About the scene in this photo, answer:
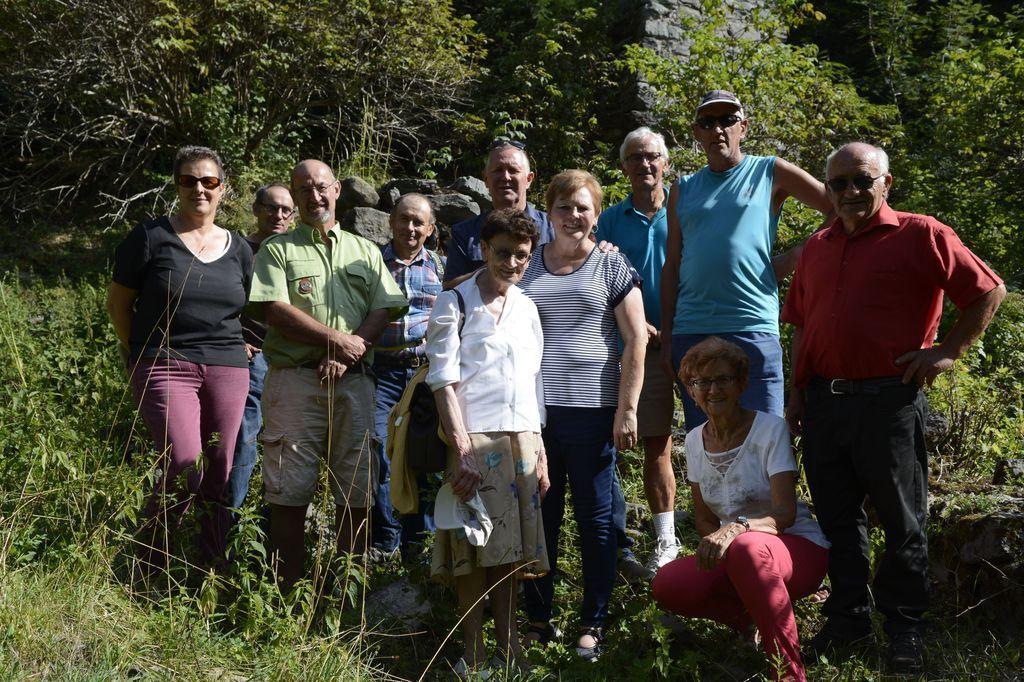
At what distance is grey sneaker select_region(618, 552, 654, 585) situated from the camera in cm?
421

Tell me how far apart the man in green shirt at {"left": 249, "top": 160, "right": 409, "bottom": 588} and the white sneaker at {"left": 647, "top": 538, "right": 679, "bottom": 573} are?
1.35m

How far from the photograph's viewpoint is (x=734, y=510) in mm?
3514

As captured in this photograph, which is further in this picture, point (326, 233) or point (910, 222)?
point (326, 233)

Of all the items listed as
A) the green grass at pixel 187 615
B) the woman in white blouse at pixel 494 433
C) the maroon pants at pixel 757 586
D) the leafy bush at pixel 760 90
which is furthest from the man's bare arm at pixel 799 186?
the leafy bush at pixel 760 90

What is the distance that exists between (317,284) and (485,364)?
1.00 metres

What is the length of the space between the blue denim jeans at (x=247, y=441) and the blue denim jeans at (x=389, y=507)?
61cm

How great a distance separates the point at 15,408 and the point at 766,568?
3.16 meters

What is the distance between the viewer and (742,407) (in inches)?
145

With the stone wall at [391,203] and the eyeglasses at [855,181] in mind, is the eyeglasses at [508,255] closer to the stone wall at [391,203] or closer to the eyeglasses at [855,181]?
the eyeglasses at [855,181]

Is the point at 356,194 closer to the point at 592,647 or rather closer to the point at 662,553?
the point at 662,553

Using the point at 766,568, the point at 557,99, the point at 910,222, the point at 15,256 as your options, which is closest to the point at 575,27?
the point at 557,99

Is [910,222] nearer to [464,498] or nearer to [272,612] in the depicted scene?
[464,498]

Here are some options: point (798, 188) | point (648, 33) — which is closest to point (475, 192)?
point (648, 33)

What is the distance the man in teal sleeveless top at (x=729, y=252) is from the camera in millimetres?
3838
